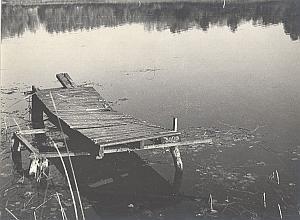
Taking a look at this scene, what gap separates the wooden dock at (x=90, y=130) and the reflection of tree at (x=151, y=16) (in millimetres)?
8990

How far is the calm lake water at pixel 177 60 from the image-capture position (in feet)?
32.6

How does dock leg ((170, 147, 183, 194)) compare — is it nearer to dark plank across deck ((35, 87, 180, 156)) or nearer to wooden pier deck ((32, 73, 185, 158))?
wooden pier deck ((32, 73, 185, 158))

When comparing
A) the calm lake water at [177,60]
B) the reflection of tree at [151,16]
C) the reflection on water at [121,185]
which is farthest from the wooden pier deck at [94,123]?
the reflection of tree at [151,16]

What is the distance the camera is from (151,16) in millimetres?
24000

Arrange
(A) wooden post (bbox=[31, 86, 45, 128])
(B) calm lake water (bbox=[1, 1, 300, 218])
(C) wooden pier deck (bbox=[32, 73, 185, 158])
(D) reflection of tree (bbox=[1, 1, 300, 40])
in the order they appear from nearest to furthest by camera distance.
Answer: (C) wooden pier deck (bbox=[32, 73, 185, 158]), (A) wooden post (bbox=[31, 86, 45, 128]), (B) calm lake water (bbox=[1, 1, 300, 218]), (D) reflection of tree (bbox=[1, 1, 300, 40])

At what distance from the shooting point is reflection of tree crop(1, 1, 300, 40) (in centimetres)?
1995

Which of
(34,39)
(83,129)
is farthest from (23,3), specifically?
(83,129)

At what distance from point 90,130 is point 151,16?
694 inches

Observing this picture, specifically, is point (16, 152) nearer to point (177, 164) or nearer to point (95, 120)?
point (95, 120)

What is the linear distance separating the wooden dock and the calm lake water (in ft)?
2.13

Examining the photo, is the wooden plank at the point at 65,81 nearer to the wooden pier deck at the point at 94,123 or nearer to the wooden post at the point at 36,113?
the wooden pier deck at the point at 94,123

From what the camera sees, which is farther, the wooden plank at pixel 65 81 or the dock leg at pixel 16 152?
the wooden plank at pixel 65 81

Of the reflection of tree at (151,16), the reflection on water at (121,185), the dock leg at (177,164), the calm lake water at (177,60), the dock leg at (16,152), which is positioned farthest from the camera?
the reflection of tree at (151,16)

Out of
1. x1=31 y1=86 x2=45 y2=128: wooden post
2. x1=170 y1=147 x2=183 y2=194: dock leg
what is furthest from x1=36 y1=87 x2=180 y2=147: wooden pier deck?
x1=170 y1=147 x2=183 y2=194: dock leg
